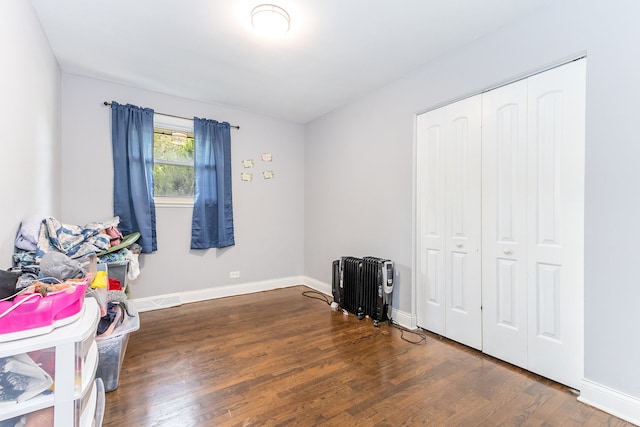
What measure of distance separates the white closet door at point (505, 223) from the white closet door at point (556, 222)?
0.06m

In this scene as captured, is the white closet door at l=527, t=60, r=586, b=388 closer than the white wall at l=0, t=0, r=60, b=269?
No

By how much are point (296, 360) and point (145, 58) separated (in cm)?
303

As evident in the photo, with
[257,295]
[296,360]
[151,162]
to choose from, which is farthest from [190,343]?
[151,162]

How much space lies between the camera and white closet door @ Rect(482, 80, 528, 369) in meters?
2.20

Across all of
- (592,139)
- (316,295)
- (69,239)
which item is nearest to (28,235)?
(69,239)

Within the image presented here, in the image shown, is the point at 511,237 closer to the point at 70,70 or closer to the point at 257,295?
the point at 257,295

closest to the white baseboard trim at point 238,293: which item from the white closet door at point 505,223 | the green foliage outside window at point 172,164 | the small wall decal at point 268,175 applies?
the white closet door at point 505,223

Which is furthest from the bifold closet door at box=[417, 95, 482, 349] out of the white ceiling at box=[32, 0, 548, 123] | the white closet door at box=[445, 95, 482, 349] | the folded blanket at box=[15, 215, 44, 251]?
the folded blanket at box=[15, 215, 44, 251]

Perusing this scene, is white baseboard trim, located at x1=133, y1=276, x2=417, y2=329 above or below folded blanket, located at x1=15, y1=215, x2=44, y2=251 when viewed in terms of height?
below

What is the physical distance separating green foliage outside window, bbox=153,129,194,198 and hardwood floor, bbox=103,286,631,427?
1.62 m

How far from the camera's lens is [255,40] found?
246 centimetres

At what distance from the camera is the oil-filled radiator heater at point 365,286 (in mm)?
3039

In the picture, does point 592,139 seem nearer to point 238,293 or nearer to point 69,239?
point 69,239

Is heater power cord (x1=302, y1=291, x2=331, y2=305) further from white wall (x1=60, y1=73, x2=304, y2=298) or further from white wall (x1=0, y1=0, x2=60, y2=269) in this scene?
white wall (x1=0, y1=0, x2=60, y2=269)
